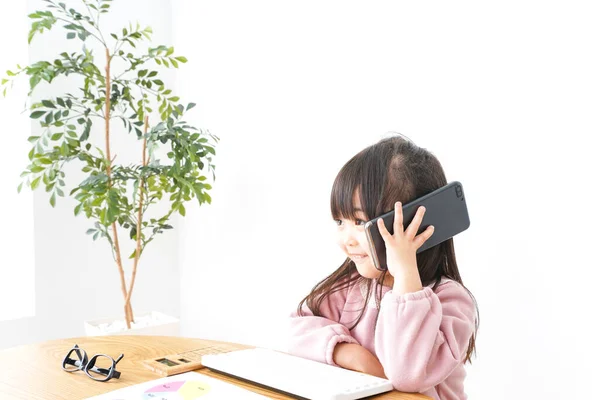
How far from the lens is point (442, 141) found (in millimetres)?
1967

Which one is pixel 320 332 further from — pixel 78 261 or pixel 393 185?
pixel 78 261

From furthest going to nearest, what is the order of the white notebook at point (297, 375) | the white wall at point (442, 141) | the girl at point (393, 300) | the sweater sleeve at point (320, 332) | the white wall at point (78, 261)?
the white wall at point (78, 261), the white wall at point (442, 141), the sweater sleeve at point (320, 332), the girl at point (393, 300), the white notebook at point (297, 375)

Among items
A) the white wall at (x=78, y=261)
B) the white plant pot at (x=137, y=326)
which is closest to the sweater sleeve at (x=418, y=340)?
the white plant pot at (x=137, y=326)

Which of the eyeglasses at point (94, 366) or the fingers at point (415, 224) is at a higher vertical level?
the fingers at point (415, 224)

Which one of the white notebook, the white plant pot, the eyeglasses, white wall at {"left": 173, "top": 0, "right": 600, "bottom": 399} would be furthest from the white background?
the eyeglasses

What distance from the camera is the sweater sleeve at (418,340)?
980 millimetres

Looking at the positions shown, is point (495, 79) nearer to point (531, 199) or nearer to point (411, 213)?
point (531, 199)

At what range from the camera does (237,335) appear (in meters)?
2.80

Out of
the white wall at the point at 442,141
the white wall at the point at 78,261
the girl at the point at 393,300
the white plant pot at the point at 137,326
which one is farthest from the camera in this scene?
the white wall at the point at 78,261

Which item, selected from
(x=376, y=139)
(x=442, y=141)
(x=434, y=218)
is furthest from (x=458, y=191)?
(x=376, y=139)

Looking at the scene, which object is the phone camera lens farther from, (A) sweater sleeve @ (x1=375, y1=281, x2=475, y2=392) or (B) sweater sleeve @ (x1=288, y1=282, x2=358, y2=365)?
(B) sweater sleeve @ (x1=288, y1=282, x2=358, y2=365)

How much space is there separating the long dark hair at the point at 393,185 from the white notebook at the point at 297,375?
0.76 feet

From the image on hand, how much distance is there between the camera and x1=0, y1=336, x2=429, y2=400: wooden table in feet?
3.19

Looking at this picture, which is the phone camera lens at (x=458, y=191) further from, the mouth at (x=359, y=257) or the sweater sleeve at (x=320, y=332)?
the sweater sleeve at (x=320, y=332)
